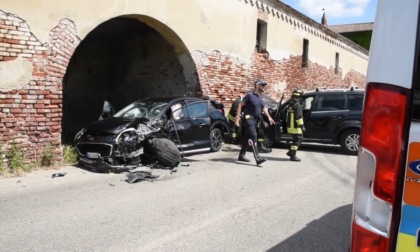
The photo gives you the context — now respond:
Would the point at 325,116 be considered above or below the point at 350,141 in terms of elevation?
above

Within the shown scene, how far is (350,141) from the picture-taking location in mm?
10703

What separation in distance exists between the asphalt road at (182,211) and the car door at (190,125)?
1.27 m

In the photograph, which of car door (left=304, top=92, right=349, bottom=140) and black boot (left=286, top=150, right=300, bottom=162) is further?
car door (left=304, top=92, right=349, bottom=140)

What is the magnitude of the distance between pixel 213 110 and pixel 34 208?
249 inches

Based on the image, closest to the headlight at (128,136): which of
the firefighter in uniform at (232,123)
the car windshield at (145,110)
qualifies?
the car windshield at (145,110)

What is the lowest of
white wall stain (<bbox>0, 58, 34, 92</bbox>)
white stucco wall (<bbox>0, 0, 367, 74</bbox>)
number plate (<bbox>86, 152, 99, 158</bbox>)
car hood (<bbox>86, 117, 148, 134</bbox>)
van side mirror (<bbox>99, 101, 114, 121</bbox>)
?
number plate (<bbox>86, 152, 99, 158</bbox>)

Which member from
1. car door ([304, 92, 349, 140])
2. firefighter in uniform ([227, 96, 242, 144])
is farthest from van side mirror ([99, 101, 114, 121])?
car door ([304, 92, 349, 140])

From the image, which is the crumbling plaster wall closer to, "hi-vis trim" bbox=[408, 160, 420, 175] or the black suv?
the black suv

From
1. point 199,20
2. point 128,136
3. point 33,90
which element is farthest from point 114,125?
point 199,20

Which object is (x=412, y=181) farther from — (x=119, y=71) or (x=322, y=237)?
(x=119, y=71)

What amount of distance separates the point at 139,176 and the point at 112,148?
95cm

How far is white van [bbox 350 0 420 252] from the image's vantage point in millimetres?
1599

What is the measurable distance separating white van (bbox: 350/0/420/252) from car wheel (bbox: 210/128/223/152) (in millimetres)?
8930

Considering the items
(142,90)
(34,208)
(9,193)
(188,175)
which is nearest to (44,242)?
(34,208)
